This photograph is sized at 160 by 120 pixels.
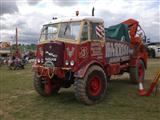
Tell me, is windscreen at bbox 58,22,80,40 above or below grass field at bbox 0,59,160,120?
above

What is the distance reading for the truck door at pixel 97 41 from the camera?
1142 cm

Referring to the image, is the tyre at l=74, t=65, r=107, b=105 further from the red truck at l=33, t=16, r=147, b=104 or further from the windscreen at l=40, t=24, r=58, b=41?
the windscreen at l=40, t=24, r=58, b=41

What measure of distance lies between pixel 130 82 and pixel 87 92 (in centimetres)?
529

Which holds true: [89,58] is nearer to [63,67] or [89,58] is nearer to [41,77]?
[63,67]

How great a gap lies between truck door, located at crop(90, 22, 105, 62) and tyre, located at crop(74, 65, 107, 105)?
456 mm

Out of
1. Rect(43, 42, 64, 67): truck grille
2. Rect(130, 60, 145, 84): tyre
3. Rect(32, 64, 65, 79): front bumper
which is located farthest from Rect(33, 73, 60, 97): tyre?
Rect(130, 60, 145, 84): tyre

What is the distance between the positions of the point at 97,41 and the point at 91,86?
1.46m

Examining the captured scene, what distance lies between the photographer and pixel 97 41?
457 inches

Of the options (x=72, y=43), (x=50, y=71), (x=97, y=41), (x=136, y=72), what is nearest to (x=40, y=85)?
(x=50, y=71)

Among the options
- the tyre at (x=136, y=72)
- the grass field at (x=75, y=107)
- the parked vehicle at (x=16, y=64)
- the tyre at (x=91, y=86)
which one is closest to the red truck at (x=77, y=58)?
the tyre at (x=91, y=86)

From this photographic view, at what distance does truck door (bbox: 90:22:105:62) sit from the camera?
11423 millimetres

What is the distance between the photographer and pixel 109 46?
1259 centimetres

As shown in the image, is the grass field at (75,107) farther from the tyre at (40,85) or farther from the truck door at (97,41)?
the truck door at (97,41)

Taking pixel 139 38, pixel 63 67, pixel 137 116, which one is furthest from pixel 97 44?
pixel 139 38
